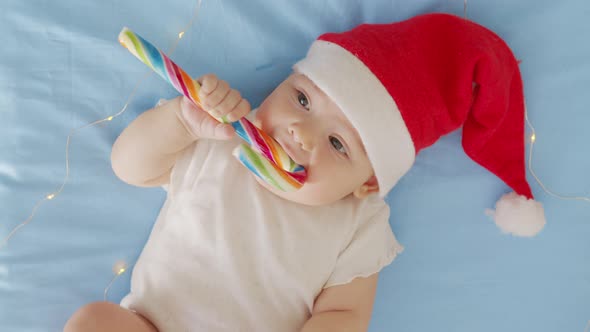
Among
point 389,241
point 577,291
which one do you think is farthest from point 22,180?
point 577,291

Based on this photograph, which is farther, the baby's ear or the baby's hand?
the baby's ear

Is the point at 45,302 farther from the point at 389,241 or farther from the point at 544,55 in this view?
the point at 544,55

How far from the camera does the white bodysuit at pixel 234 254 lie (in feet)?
3.65

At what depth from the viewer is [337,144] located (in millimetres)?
1037

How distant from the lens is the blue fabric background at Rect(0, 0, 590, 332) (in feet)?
3.82

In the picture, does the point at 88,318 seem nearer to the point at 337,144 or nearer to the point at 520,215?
the point at 337,144

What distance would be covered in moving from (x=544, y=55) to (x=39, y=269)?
1282 mm

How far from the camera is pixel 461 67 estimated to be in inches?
41.9

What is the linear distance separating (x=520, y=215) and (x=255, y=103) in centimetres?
68

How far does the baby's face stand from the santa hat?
0.09 ft

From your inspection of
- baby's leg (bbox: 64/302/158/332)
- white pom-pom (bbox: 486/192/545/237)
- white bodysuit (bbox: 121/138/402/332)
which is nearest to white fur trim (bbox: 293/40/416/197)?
white bodysuit (bbox: 121/138/402/332)

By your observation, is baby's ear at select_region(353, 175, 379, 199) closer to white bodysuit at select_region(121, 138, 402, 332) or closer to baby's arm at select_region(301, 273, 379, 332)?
white bodysuit at select_region(121, 138, 402, 332)

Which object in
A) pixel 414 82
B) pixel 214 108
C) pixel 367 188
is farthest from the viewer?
pixel 367 188

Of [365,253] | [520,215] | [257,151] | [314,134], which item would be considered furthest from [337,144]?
[520,215]
